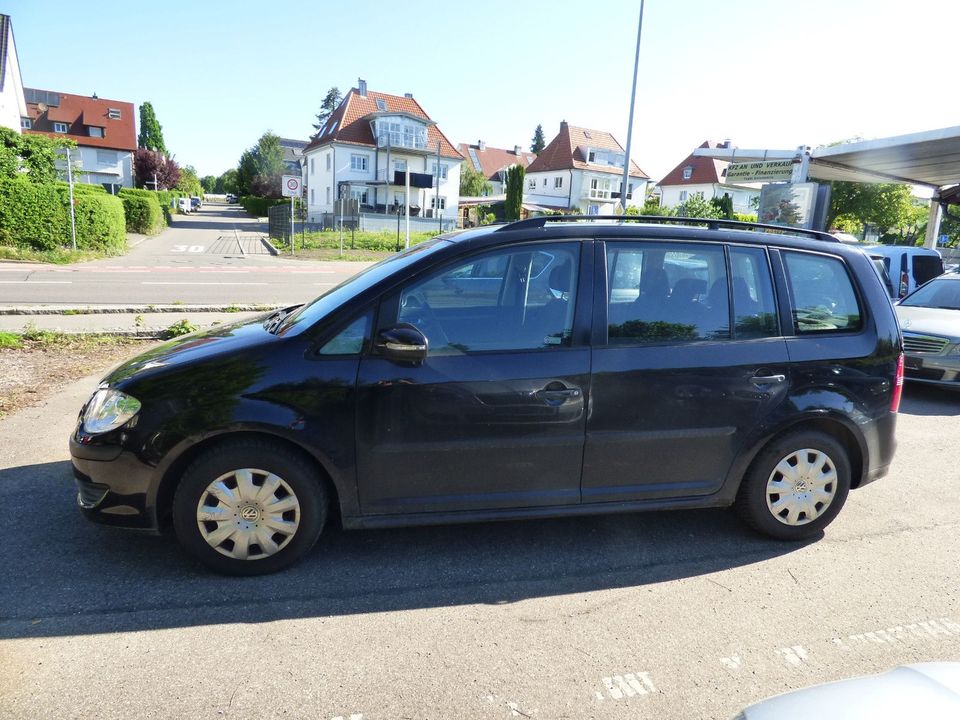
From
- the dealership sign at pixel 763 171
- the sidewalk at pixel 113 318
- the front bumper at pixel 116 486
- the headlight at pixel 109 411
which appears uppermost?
the dealership sign at pixel 763 171

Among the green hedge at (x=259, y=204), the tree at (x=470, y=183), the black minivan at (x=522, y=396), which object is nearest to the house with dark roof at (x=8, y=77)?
the green hedge at (x=259, y=204)

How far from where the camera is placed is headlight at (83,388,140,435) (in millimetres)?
3189

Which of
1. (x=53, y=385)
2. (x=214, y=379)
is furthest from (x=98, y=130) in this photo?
(x=214, y=379)

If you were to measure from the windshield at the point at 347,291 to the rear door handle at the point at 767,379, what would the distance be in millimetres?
1953

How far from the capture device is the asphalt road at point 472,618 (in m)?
2.57

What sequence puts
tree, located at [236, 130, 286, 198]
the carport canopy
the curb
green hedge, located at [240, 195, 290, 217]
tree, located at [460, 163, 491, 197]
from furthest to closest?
tree, located at [236, 130, 286, 198] → tree, located at [460, 163, 491, 197] → green hedge, located at [240, 195, 290, 217] → the carport canopy → the curb

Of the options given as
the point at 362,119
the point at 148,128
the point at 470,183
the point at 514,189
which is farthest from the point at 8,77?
the point at 148,128

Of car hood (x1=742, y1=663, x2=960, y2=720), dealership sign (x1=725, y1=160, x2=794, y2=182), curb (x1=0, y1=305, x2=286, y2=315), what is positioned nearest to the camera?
car hood (x1=742, y1=663, x2=960, y2=720)

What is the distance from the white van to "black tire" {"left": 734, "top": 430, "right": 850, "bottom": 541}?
10928 millimetres

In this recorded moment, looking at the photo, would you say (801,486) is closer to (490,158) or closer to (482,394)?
(482,394)

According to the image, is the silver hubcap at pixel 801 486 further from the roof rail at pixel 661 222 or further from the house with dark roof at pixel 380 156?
the house with dark roof at pixel 380 156

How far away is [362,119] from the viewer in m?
53.3

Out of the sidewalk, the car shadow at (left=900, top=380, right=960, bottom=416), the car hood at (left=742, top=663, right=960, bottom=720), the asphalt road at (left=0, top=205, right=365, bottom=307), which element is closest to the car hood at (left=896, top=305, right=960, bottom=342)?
the car shadow at (left=900, top=380, right=960, bottom=416)

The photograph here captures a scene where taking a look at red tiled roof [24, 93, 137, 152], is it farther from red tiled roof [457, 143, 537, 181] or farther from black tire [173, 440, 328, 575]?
black tire [173, 440, 328, 575]
